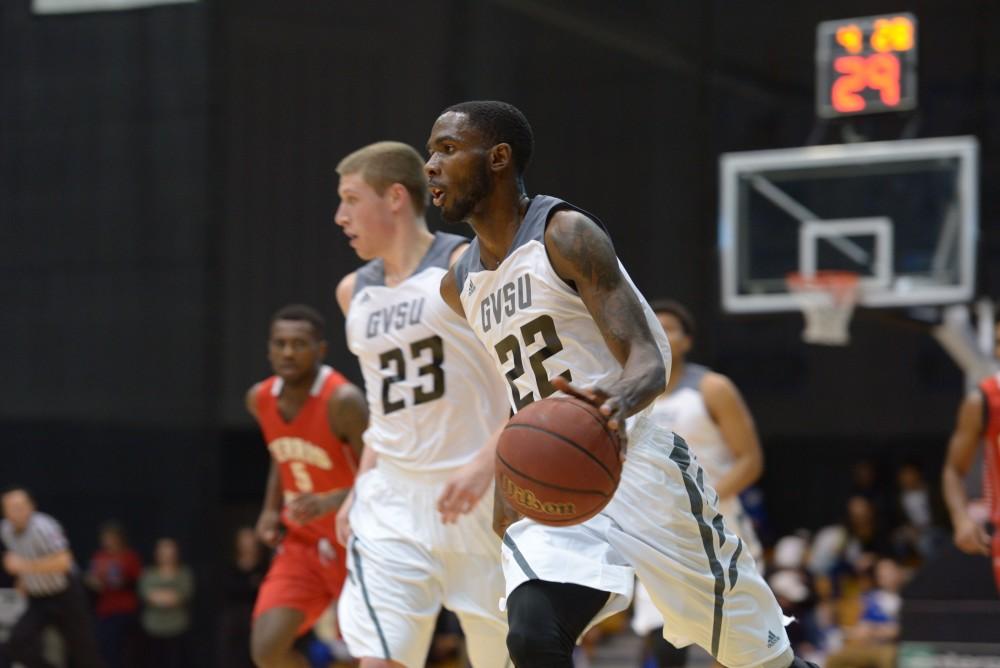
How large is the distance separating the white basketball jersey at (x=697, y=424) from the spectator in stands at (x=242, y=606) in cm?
610

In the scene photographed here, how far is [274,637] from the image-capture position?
6.07m

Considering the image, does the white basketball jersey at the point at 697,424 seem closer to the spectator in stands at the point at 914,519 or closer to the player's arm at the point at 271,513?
the player's arm at the point at 271,513

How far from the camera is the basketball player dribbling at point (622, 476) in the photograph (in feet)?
12.9

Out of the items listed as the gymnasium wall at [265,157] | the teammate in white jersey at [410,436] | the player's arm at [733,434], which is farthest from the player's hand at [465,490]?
the gymnasium wall at [265,157]

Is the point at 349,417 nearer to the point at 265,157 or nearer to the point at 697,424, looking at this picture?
the point at 697,424

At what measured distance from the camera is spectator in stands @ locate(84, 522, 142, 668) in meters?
14.5

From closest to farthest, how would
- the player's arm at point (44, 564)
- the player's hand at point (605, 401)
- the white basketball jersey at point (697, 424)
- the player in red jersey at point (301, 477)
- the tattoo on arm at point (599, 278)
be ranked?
the player's hand at point (605, 401) → the tattoo on arm at point (599, 278) → the player in red jersey at point (301, 477) → the white basketball jersey at point (697, 424) → the player's arm at point (44, 564)

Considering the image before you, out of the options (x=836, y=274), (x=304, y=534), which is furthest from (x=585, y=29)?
(x=304, y=534)

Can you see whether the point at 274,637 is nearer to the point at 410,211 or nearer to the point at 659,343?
the point at 410,211

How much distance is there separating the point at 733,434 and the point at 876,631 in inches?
169

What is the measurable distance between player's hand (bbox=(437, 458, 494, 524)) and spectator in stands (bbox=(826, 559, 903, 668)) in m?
6.19

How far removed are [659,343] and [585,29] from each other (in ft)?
39.0

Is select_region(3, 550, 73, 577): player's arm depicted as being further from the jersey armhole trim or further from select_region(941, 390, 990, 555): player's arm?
the jersey armhole trim

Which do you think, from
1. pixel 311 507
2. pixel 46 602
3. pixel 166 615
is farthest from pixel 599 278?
pixel 166 615
